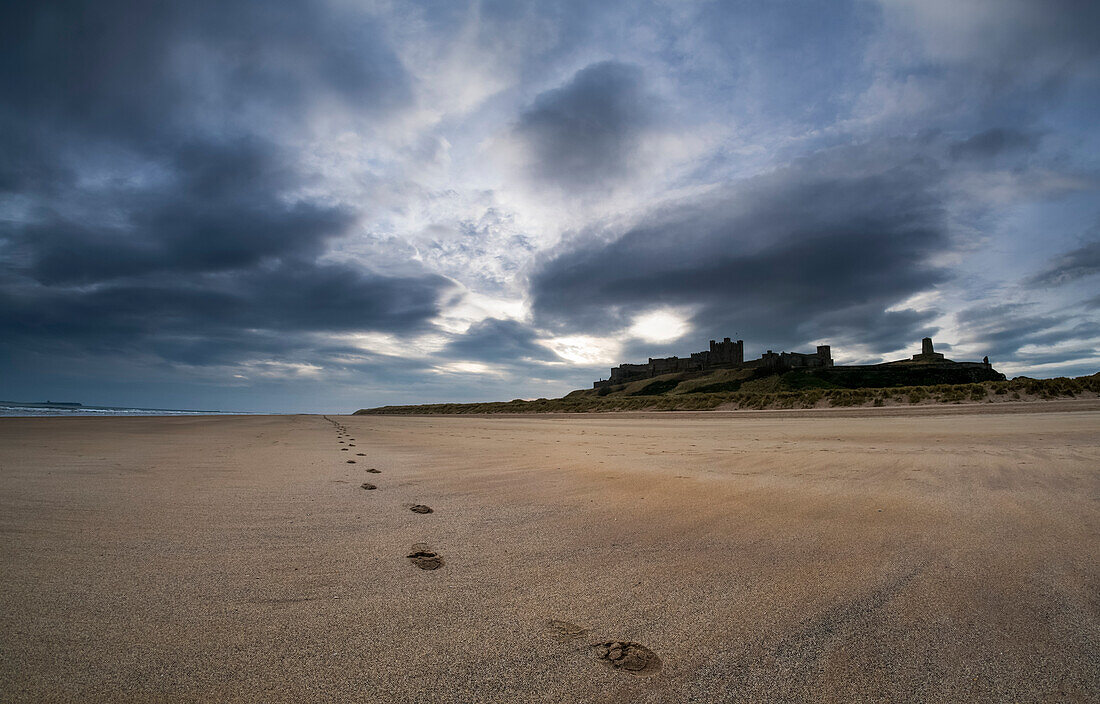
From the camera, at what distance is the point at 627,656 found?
1.55 m

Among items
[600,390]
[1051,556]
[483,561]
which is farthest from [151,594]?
[600,390]

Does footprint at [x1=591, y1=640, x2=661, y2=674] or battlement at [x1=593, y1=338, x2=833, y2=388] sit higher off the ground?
battlement at [x1=593, y1=338, x2=833, y2=388]

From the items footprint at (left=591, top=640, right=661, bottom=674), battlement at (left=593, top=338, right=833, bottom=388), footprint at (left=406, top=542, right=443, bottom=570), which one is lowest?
footprint at (left=591, top=640, right=661, bottom=674)

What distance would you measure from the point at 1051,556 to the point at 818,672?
6.68 feet

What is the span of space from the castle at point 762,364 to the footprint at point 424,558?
76.1 meters

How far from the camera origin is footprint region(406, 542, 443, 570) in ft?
7.83

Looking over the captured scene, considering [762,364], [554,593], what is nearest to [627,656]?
[554,593]

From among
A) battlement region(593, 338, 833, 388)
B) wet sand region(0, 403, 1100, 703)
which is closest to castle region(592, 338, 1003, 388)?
battlement region(593, 338, 833, 388)

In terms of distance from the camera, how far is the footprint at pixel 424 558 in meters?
2.39

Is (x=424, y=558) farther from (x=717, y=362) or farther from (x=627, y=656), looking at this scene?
(x=717, y=362)

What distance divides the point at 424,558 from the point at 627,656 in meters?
1.34

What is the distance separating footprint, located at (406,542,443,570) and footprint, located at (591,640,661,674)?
1085 millimetres

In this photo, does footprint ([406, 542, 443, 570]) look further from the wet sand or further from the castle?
the castle

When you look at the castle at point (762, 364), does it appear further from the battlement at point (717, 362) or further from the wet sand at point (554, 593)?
the wet sand at point (554, 593)
